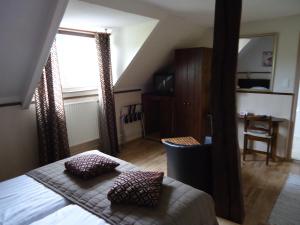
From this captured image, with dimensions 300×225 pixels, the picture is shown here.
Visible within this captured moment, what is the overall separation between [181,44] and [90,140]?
2.35 m

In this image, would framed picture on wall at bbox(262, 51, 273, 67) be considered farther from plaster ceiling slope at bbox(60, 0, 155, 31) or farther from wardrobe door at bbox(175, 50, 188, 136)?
plaster ceiling slope at bbox(60, 0, 155, 31)

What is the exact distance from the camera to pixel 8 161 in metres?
2.74

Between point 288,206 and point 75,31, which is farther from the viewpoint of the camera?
point 75,31

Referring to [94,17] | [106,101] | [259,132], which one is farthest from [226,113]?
[106,101]

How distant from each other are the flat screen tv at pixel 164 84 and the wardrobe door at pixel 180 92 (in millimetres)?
214

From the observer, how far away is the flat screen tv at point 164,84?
426cm

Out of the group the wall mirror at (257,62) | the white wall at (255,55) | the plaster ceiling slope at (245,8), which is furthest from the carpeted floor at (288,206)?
the plaster ceiling slope at (245,8)

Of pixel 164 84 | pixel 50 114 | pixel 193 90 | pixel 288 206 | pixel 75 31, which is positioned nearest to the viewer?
pixel 288 206

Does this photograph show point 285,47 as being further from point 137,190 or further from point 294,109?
point 137,190

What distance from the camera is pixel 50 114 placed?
9.52 ft

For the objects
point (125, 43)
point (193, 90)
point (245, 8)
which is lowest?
point (193, 90)

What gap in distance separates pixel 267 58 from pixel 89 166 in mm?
3172

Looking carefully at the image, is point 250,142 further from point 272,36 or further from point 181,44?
point 181,44

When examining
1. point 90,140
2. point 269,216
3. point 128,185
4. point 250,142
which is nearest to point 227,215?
point 269,216
